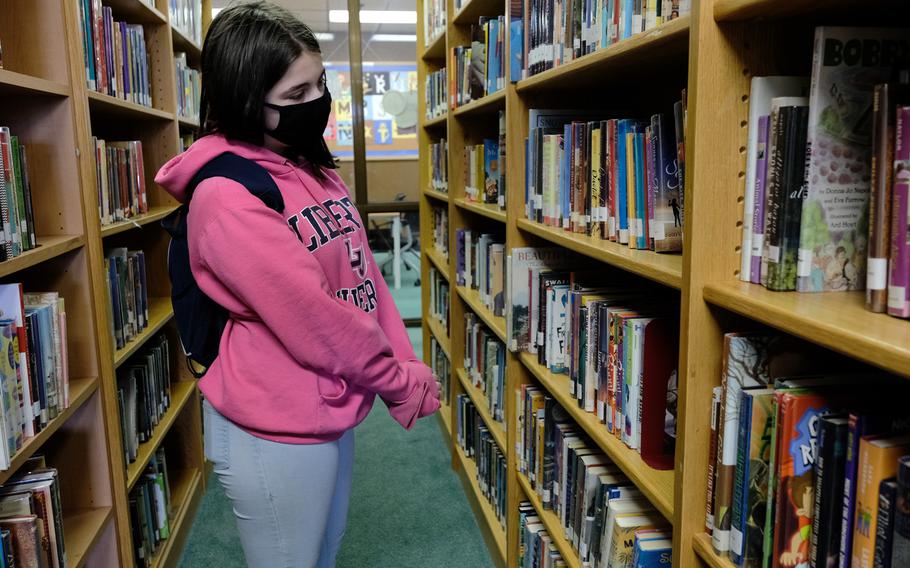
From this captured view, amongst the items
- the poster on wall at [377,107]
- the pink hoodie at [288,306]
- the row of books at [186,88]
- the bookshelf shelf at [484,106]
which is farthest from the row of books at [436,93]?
the poster on wall at [377,107]

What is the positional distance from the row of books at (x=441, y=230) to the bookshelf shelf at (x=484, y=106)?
0.65 meters

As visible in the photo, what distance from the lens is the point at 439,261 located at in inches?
128

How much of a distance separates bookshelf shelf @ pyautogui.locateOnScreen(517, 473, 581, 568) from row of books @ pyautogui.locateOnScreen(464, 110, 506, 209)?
0.82 meters

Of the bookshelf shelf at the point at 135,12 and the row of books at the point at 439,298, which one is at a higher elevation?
the bookshelf shelf at the point at 135,12

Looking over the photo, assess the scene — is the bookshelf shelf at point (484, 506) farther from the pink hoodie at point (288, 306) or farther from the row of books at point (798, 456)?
the row of books at point (798, 456)

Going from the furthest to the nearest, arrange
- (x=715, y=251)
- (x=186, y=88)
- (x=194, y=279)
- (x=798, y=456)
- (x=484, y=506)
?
1. (x=186, y=88)
2. (x=484, y=506)
3. (x=194, y=279)
4. (x=715, y=251)
5. (x=798, y=456)

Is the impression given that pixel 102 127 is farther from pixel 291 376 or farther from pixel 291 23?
pixel 291 376

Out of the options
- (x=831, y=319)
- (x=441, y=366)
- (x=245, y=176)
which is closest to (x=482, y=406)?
(x=441, y=366)

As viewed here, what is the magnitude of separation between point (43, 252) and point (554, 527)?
1.25 m

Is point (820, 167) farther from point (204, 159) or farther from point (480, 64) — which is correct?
point (480, 64)

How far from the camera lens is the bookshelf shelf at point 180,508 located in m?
2.15

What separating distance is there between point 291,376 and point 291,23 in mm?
612

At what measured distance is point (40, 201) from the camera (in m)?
1.58

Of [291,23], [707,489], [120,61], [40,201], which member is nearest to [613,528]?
[707,489]
